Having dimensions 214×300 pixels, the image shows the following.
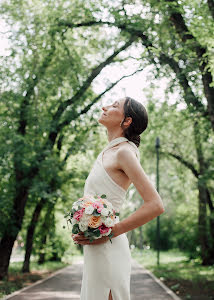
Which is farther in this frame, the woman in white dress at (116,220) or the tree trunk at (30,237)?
the tree trunk at (30,237)

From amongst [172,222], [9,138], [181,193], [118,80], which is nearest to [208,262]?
[181,193]

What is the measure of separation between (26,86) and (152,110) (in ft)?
20.2

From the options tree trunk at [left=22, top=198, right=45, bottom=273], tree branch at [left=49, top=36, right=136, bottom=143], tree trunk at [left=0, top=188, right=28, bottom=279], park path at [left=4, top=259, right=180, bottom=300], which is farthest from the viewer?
tree trunk at [left=22, top=198, right=45, bottom=273]

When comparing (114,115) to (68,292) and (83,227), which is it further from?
(68,292)

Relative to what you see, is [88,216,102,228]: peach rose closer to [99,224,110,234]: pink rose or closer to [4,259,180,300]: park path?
[99,224,110,234]: pink rose

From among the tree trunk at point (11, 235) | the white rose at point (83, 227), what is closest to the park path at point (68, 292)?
the tree trunk at point (11, 235)

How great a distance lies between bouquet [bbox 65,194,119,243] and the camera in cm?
248

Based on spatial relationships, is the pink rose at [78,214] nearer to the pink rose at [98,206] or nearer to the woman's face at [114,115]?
the pink rose at [98,206]

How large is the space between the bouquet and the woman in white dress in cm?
6

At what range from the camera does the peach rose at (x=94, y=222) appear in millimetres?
2471

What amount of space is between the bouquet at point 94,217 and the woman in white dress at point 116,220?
0.20 feet

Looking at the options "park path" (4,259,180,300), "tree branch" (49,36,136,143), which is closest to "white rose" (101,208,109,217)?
"park path" (4,259,180,300)

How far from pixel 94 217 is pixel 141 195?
13.2 inches

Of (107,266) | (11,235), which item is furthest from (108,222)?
(11,235)
